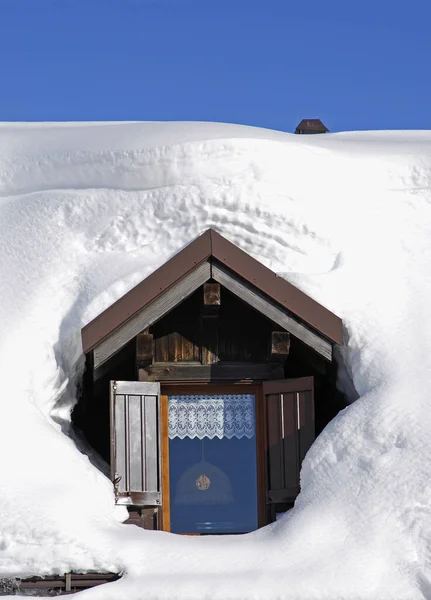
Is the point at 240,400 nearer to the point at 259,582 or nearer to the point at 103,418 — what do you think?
the point at 103,418

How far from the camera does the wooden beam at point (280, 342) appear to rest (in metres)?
8.47

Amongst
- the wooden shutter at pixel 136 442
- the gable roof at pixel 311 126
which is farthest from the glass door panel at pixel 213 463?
the gable roof at pixel 311 126

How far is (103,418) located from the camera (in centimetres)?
Result: 920

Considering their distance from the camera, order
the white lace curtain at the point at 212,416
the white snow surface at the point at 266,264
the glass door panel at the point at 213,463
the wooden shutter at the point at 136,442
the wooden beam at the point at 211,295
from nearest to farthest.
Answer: the white snow surface at the point at 266,264
the wooden shutter at the point at 136,442
the wooden beam at the point at 211,295
the glass door panel at the point at 213,463
the white lace curtain at the point at 212,416

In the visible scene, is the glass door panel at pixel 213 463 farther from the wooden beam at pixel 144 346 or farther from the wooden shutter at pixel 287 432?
the wooden beam at pixel 144 346

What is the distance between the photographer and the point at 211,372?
28.5 feet

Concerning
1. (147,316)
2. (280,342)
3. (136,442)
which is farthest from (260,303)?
(136,442)

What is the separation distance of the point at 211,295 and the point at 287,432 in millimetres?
1159

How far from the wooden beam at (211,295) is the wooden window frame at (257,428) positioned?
2.33 ft

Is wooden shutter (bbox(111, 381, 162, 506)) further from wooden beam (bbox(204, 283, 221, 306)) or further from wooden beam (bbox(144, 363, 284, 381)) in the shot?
wooden beam (bbox(204, 283, 221, 306))

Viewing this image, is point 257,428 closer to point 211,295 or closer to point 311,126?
point 211,295

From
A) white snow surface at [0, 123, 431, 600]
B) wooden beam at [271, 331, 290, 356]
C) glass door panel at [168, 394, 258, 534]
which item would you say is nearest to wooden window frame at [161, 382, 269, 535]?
glass door panel at [168, 394, 258, 534]

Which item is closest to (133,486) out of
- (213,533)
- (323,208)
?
(213,533)

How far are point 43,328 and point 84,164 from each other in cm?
176
